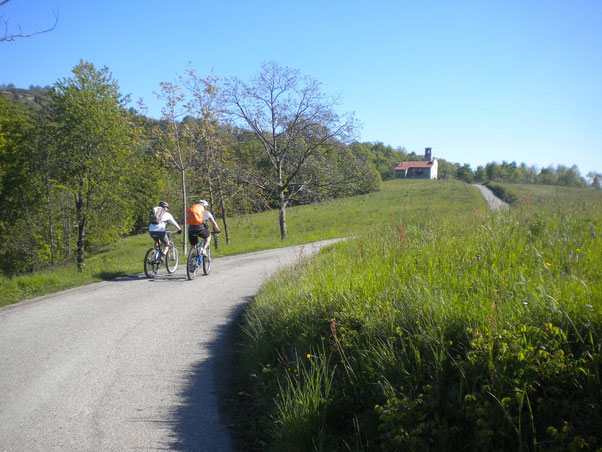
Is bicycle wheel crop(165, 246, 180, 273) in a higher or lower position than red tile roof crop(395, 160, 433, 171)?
lower

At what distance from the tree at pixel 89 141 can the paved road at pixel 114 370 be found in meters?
15.5

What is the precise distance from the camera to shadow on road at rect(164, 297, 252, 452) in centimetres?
341

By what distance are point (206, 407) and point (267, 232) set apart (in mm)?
28964

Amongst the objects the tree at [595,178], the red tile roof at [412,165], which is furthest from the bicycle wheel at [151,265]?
the red tile roof at [412,165]

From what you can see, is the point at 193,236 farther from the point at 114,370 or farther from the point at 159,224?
the point at 114,370

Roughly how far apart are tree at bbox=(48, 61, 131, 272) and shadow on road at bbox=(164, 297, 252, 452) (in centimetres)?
1872

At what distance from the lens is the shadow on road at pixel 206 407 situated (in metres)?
3.41

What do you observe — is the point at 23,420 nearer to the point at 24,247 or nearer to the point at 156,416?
the point at 156,416

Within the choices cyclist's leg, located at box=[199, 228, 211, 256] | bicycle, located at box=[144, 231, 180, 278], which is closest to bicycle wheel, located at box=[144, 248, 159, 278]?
bicycle, located at box=[144, 231, 180, 278]

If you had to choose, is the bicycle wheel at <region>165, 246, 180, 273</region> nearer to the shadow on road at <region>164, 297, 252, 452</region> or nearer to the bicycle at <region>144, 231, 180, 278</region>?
the bicycle at <region>144, 231, 180, 278</region>

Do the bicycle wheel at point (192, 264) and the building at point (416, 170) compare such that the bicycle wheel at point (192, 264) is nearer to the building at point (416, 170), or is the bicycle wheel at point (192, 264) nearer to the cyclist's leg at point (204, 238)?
the cyclist's leg at point (204, 238)

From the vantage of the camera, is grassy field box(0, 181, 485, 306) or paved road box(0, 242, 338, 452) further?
grassy field box(0, 181, 485, 306)

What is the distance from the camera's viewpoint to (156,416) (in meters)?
3.76

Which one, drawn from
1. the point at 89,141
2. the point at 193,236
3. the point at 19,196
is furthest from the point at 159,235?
the point at 19,196
